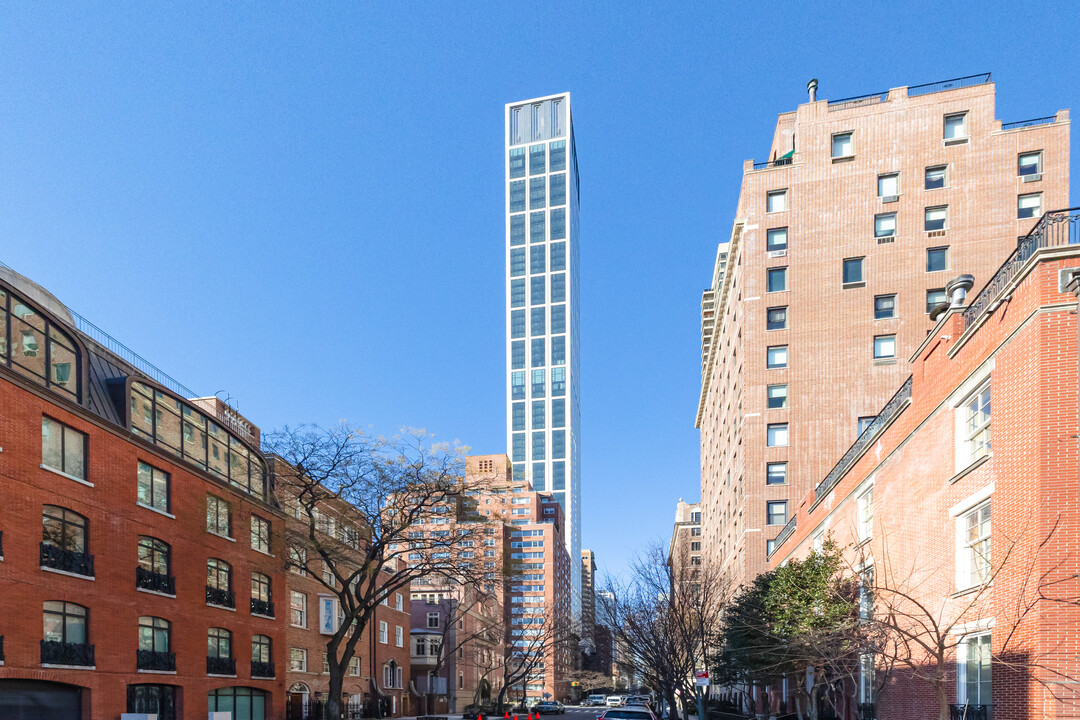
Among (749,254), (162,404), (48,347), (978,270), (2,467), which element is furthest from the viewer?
(749,254)

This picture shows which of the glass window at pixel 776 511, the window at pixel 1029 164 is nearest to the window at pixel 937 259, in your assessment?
the window at pixel 1029 164

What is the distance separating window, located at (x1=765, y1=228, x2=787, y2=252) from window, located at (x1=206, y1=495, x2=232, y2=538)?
36.4 m

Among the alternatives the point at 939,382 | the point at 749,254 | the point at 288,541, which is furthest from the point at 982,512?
the point at 749,254

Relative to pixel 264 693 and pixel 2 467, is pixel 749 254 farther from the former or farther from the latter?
pixel 2 467

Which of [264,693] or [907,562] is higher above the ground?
[907,562]

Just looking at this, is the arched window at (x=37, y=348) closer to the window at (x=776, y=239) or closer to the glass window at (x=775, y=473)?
the glass window at (x=775, y=473)

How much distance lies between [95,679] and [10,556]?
19.3 feet

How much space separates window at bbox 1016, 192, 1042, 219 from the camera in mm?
45875

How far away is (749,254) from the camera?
5047 cm

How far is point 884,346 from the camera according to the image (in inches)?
1854

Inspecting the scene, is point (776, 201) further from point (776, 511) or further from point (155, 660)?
point (155, 660)

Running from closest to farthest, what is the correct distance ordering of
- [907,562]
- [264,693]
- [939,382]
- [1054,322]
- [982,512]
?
Result: [1054,322]
[982,512]
[939,382]
[907,562]
[264,693]

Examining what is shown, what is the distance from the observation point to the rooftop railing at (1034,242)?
1364 cm

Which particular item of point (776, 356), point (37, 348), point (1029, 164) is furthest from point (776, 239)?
point (37, 348)
